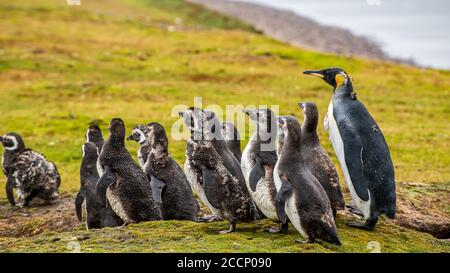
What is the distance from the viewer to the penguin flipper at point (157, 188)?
33.4 feet

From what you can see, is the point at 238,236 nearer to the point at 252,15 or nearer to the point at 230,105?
the point at 230,105

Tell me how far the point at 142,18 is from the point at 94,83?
2411cm

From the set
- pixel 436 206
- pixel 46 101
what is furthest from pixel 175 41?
pixel 436 206

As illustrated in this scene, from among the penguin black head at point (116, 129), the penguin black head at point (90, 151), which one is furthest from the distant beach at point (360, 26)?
the penguin black head at point (116, 129)

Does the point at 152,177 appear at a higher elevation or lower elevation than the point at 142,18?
lower

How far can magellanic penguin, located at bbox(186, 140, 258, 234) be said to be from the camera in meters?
9.13

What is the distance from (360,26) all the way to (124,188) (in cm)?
6370

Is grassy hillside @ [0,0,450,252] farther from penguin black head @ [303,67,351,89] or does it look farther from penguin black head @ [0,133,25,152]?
penguin black head @ [303,67,351,89]

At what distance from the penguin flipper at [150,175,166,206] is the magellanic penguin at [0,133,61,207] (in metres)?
4.05

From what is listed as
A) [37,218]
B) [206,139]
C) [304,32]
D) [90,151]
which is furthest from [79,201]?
[304,32]

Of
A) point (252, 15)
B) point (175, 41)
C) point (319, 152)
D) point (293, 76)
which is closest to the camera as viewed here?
point (319, 152)

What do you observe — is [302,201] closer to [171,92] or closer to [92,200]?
[92,200]

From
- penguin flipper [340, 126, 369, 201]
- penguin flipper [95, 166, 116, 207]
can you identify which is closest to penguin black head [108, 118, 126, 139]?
penguin flipper [95, 166, 116, 207]
